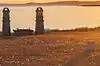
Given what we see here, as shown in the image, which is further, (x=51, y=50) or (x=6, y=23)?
(x=6, y=23)

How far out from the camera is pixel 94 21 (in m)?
1.76

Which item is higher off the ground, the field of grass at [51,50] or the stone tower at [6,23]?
the stone tower at [6,23]

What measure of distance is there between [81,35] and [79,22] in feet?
0.79

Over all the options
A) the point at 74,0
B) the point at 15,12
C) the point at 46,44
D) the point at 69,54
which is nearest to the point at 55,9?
the point at 74,0

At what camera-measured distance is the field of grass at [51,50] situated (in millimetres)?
1021

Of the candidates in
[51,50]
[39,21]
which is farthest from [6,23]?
[51,50]

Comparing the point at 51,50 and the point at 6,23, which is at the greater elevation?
the point at 6,23

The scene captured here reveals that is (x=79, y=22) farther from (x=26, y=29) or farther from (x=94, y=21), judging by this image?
(x=26, y=29)

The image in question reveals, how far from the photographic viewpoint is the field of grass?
102cm

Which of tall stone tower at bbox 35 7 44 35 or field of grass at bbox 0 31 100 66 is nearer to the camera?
field of grass at bbox 0 31 100 66

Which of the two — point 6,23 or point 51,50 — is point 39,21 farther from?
point 51,50

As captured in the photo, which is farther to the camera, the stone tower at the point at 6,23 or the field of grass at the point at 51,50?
the stone tower at the point at 6,23

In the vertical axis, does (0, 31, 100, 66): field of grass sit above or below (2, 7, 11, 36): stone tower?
below

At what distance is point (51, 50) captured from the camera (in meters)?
1.22
